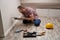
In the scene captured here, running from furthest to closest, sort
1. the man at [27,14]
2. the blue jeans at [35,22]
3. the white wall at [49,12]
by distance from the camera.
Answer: the white wall at [49,12] < the man at [27,14] < the blue jeans at [35,22]

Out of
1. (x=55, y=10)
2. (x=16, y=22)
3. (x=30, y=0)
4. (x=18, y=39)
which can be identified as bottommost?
(x=18, y=39)

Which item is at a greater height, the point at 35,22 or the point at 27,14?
the point at 27,14

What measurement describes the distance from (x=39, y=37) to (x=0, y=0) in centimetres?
89

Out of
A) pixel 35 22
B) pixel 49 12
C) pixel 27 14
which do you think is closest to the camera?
pixel 35 22

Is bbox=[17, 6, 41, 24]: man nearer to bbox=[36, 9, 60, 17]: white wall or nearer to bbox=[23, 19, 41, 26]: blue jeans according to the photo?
bbox=[23, 19, 41, 26]: blue jeans

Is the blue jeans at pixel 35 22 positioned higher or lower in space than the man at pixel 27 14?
lower

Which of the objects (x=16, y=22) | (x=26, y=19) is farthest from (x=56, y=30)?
(x=16, y=22)

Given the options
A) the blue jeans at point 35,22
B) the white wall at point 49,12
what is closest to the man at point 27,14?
the blue jeans at point 35,22

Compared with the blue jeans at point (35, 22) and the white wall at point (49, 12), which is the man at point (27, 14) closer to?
the blue jeans at point (35, 22)

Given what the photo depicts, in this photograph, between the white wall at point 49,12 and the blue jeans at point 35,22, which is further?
the white wall at point 49,12

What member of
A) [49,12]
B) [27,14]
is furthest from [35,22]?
[49,12]

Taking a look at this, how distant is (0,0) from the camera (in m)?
2.02

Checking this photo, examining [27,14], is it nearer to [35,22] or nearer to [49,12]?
[35,22]

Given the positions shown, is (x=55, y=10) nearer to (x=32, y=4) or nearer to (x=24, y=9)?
(x=32, y=4)
